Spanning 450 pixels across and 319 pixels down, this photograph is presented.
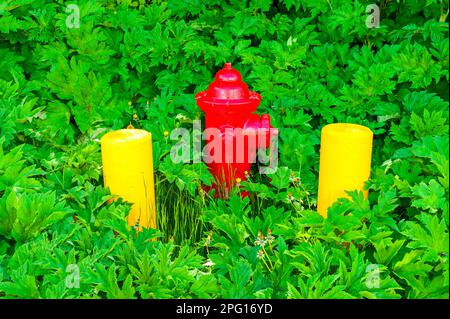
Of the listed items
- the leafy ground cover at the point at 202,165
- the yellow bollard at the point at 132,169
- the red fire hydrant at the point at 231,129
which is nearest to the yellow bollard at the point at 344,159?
the leafy ground cover at the point at 202,165

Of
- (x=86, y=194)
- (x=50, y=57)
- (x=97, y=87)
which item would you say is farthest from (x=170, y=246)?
(x=50, y=57)

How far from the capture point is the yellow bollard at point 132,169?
9.27 ft

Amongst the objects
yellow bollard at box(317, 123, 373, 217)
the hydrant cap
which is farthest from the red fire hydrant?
yellow bollard at box(317, 123, 373, 217)

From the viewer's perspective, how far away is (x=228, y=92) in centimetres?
318

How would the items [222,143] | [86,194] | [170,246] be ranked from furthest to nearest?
[222,143], [86,194], [170,246]

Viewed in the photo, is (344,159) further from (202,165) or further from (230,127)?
(202,165)

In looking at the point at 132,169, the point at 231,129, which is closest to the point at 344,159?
the point at 231,129

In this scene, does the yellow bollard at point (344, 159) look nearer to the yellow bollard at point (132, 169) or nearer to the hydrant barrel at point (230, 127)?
the hydrant barrel at point (230, 127)

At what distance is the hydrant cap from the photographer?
3.18 m

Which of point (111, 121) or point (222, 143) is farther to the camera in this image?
point (111, 121)

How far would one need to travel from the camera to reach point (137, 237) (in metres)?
2.66

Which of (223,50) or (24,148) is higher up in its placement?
(223,50)

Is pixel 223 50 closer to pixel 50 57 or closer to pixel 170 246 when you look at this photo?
pixel 50 57
